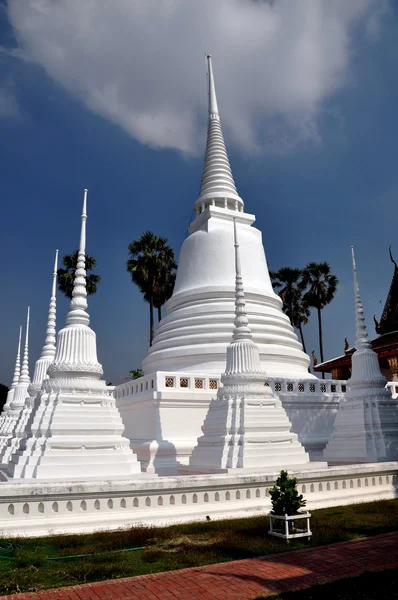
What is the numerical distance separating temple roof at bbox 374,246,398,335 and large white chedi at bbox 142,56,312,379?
13.3 meters

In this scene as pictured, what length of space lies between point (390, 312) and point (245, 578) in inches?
1181

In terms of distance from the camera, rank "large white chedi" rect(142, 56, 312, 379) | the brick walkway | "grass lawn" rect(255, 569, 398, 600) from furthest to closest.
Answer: "large white chedi" rect(142, 56, 312, 379) → the brick walkway → "grass lawn" rect(255, 569, 398, 600)

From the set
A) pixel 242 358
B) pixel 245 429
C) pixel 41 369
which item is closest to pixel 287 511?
pixel 245 429

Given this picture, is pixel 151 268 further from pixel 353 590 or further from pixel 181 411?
pixel 353 590

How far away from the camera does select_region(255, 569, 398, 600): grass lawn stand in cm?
487

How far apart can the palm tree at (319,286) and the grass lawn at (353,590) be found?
42.1 meters

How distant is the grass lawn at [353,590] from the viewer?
4.87m

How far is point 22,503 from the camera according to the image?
25.5ft

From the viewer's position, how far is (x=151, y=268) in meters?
40.1

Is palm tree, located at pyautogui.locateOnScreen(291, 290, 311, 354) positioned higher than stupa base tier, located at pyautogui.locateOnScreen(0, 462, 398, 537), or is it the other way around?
palm tree, located at pyautogui.locateOnScreen(291, 290, 311, 354)

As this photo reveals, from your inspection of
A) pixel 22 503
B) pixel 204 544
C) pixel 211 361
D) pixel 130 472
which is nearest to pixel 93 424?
pixel 130 472

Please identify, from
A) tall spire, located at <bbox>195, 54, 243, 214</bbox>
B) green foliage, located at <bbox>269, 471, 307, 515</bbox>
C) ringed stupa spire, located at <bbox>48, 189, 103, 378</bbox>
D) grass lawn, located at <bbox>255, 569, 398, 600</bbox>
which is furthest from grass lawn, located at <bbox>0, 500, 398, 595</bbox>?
tall spire, located at <bbox>195, 54, 243, 214</bbox>

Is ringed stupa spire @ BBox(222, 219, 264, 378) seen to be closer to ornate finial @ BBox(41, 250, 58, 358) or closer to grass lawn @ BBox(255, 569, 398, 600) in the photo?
ornate finial @ BBox(41, 250, 58, 358)

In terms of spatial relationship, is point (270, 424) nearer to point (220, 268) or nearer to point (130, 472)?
point (130, 472)
